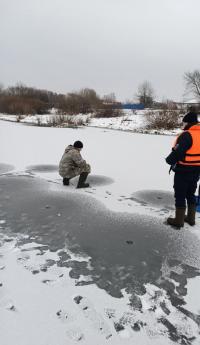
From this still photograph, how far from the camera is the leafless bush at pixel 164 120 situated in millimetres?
24781

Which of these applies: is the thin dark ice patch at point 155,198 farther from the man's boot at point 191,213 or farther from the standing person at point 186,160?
the standing person at point 186,160

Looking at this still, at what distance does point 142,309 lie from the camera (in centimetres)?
277

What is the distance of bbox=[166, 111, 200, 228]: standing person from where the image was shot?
4.12 meters


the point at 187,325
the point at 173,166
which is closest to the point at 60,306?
the point at 187,325

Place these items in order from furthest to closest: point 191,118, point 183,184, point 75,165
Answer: point 75,165 < point 183,184 < point 191,118

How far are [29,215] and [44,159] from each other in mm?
4992

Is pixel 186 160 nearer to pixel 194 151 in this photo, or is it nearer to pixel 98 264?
pixel 194 151

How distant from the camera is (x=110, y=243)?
13.3 feet

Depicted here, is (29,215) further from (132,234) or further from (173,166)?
(173,166)

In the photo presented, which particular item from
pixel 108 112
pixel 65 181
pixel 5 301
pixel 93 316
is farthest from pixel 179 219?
pixel 108 112

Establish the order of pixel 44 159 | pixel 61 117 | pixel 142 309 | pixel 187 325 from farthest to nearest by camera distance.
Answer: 1. pixel 61 117
2. pixel 44 159
3. pixel 142 309
4. pixel 187 325

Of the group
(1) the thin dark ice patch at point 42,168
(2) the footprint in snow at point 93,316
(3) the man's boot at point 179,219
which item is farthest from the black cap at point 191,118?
(1) the thin dark ice patch at point 42,168

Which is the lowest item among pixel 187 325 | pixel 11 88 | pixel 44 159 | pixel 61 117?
pixel 187 325

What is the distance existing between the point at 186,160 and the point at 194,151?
16 centimetres
